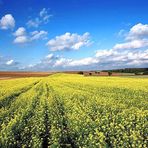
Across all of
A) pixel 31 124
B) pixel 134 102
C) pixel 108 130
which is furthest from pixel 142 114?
pixel 134 102

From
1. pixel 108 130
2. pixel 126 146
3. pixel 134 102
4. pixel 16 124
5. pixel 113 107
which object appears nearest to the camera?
pixel 126 146

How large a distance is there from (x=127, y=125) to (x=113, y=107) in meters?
4.55

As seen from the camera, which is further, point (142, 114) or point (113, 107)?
point (113, 107)

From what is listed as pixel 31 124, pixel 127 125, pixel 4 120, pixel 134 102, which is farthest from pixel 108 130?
pixel 134 102

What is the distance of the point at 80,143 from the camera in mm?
10719

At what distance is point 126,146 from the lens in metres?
9.41

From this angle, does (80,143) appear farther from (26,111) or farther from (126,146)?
(26,111)

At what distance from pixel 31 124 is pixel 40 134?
1646 millimetres

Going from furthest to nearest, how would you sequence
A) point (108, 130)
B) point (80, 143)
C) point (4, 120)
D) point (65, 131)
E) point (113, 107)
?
point (113, 107), point (4, 120), point (65, 131), point (108, 130), point (80, 143)

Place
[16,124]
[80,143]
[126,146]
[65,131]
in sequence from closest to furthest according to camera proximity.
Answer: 1. [126,146]
2. [80,143]
3. [65,131]
4. [16,124]

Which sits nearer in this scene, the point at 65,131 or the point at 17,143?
the point at 17,143

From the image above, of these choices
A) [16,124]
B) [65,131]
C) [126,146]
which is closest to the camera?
[126,146]

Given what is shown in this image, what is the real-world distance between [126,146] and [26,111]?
8.78 metres

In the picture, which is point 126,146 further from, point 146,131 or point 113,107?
point 113,107
